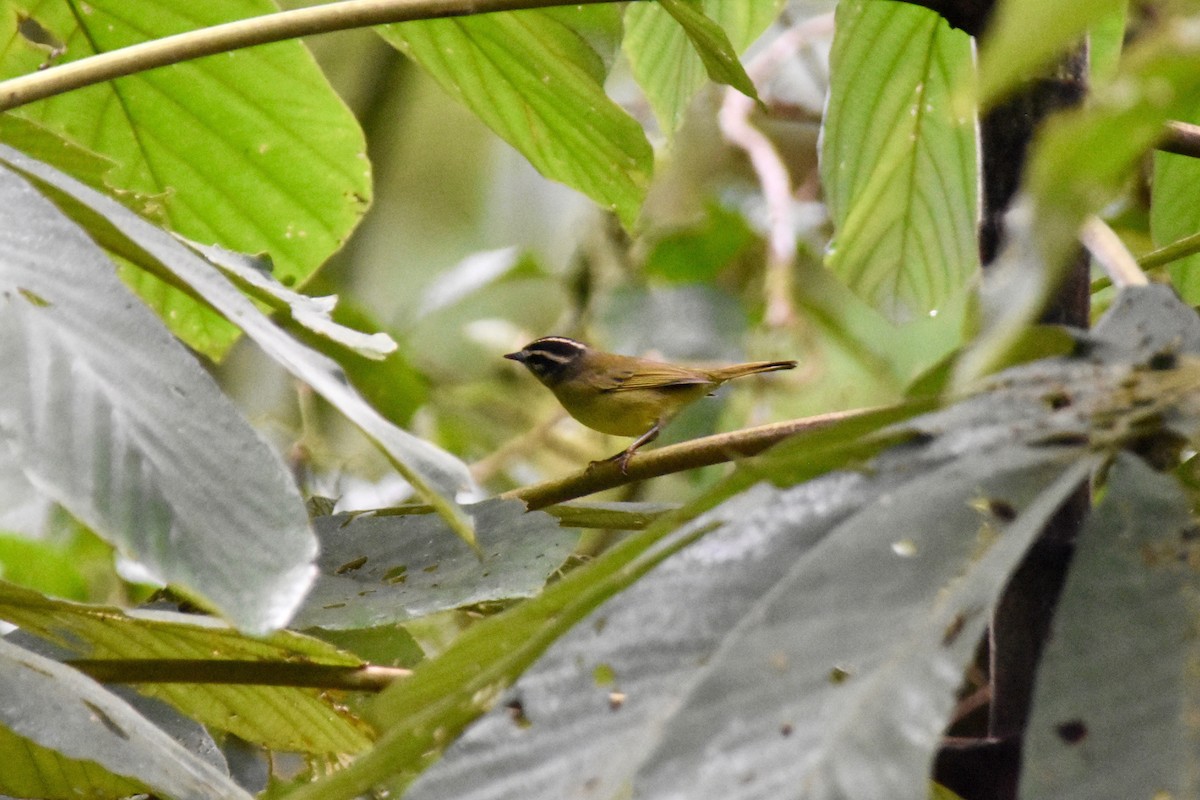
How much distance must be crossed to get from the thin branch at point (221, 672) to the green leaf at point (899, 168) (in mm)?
873

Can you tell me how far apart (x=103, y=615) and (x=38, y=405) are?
425mm

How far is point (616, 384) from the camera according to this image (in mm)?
3428

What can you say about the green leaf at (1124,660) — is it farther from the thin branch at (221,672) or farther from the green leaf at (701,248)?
the green leaf at (701,248)

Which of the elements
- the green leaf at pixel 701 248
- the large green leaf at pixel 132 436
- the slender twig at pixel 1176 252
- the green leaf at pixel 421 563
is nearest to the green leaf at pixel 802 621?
the large green leaf at pixel 132 436

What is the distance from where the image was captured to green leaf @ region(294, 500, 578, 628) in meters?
1.05

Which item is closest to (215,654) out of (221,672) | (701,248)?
(221,672)

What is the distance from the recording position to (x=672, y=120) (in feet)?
5.98

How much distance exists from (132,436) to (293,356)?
0.11 metres

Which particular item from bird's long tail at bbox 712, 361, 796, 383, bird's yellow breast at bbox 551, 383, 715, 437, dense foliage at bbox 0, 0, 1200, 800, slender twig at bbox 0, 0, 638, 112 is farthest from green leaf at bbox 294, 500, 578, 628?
bird's yellow breast at bbox 551, 383, 715, 437

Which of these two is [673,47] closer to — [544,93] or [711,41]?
[544,93]

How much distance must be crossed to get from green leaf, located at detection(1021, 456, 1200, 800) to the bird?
8.81ft

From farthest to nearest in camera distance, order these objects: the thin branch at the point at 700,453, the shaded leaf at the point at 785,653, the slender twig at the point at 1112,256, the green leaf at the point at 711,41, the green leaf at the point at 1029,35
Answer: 1. the green leaf at the point at 711,41
2. the thin branch at the point at 700,453
3. the slender twig at the point at 1112,256
4. the shaded leaf at the point at 785,653
5. the green leaf at the point at 1029,35

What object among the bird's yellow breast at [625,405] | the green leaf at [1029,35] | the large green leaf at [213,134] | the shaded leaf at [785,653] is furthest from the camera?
the bird's yellow breast at [625,405]

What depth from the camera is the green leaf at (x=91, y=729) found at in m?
0.84
